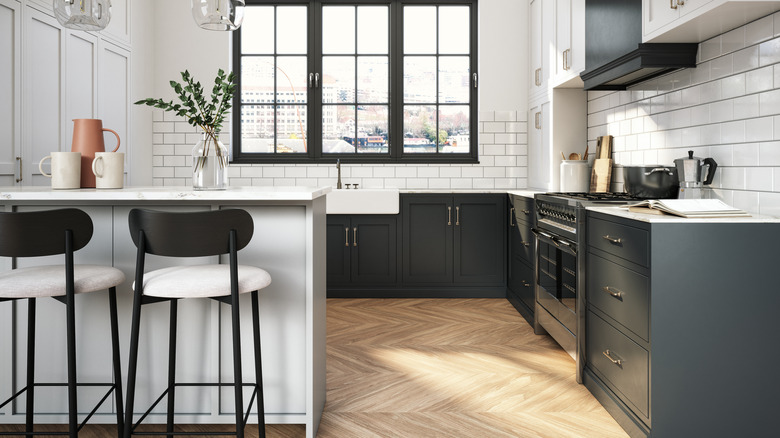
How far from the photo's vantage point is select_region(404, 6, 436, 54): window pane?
5.59m

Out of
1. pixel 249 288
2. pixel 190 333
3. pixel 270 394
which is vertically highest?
pixel 249 288

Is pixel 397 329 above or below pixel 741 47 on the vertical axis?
below

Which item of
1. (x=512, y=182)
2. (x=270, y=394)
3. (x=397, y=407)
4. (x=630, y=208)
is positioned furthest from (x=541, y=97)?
(x=270, y=394)

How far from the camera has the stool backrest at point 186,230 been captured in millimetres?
1851

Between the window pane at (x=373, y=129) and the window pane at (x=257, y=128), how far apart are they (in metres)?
0.86

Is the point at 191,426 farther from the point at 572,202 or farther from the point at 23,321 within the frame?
the point at 572,202

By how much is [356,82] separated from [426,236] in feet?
5.47

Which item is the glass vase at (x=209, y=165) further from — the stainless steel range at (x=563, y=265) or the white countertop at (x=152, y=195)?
the stainless steel range at (x=563, y=265)

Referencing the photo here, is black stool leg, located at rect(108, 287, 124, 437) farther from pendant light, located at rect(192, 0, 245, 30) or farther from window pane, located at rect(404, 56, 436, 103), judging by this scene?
window pane, located at rect(404, 56, 436, 103)

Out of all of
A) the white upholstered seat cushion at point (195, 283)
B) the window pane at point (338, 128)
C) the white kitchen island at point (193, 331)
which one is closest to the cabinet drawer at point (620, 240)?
the white kitchen island at point (193, 331)

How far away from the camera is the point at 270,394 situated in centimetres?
242

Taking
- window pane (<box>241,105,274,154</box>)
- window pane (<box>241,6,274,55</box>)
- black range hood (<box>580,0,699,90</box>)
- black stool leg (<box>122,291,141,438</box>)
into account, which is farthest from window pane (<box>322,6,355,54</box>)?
black stool leg (<box>122,291,141,438</box>)

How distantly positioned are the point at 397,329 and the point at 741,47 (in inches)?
104

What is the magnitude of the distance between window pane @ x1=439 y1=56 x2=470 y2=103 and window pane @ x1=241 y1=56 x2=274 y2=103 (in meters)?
1.64
